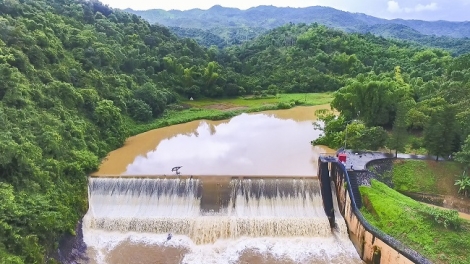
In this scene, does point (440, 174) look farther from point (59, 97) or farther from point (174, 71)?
point (174, 71)

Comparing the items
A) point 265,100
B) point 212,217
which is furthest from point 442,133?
point 265,100

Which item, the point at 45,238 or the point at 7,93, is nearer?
the point at 45,238

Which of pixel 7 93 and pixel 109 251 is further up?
pixel 7 93

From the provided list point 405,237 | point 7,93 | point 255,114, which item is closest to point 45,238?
point 7,93

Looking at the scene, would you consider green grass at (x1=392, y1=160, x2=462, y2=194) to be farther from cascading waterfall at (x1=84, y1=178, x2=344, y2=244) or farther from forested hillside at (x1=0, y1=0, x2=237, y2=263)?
forested hillside at (x1=0, y1=0, x2=237, y2=263)

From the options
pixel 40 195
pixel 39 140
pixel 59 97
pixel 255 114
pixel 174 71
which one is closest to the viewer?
pixel 40 195

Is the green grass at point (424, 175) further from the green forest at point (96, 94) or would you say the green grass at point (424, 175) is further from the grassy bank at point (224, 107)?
the grassy bank at point (224, 107)

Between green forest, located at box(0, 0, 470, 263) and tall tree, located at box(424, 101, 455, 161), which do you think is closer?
green forest, located at box(0, 0, 470, 263)

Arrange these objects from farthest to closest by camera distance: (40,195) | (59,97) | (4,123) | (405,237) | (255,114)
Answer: (255,114)
(59,97)
(4,123)
(40,195)
(405,237)

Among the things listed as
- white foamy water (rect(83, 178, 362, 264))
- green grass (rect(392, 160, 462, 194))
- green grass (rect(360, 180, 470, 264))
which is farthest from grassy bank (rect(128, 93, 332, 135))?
green grass (rect(360, 180, 470, 264))
